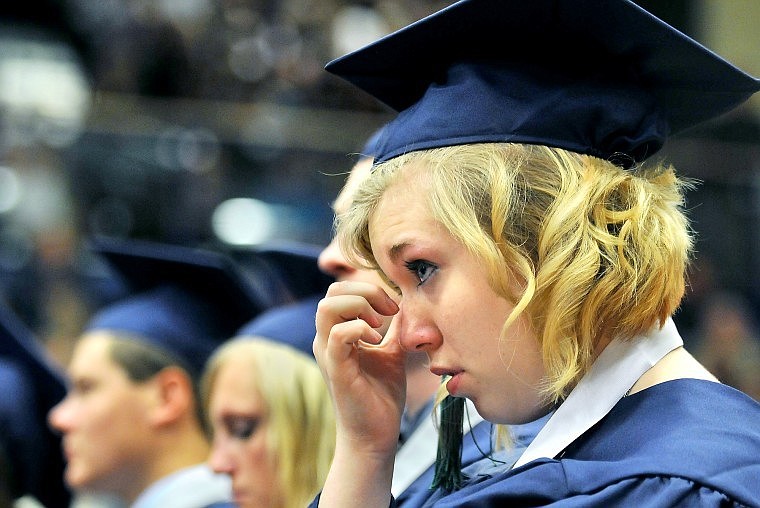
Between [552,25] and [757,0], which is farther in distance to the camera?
[757,0]

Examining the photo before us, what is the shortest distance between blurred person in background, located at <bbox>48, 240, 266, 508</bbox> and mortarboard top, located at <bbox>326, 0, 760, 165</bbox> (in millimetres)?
1829

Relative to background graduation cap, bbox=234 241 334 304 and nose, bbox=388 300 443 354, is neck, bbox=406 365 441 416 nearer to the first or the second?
background graduation cap, bbox=234 241 334 304

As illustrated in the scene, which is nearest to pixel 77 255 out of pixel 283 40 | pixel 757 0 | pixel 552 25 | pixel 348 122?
pixel 348 122

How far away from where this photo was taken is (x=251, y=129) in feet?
24.9

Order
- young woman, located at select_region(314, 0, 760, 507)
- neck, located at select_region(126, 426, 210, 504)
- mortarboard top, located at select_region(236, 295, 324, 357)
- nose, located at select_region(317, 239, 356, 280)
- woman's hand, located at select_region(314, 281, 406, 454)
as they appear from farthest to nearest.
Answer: neck, located at select_region(126, 426, 210, 504) → mortarboard top, located at select_region(236, 295, 324, 357) → nose, located at select_region(317, 239, 356, 280) → woman's hand, located at select_region(314, 281, 406, 454) → young woman, located at select_region(314, 0, 760, 507)

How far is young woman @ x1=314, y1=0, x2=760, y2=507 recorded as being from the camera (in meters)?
1.43

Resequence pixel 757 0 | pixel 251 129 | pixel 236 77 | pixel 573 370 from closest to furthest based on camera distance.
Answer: pixel 573 370 → pixel 251 129 → pixel 236 77 → pixel 757 0

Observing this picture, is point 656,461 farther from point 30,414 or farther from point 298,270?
point 30,414

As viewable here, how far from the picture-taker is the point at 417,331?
1550 mm

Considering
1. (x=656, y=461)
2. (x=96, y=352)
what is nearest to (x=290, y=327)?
(x=96, y=352)

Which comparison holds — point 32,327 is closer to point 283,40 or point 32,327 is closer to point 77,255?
point 77,255

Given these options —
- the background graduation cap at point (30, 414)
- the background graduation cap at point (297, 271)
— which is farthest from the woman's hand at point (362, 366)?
the background graduation cap at point (30, 414)

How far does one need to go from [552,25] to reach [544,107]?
0.41 ft

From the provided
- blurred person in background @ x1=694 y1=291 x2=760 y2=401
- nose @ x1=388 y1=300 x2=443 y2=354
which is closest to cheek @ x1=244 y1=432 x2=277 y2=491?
nose @ x1=388 y1=300 x2=443 y2=354
